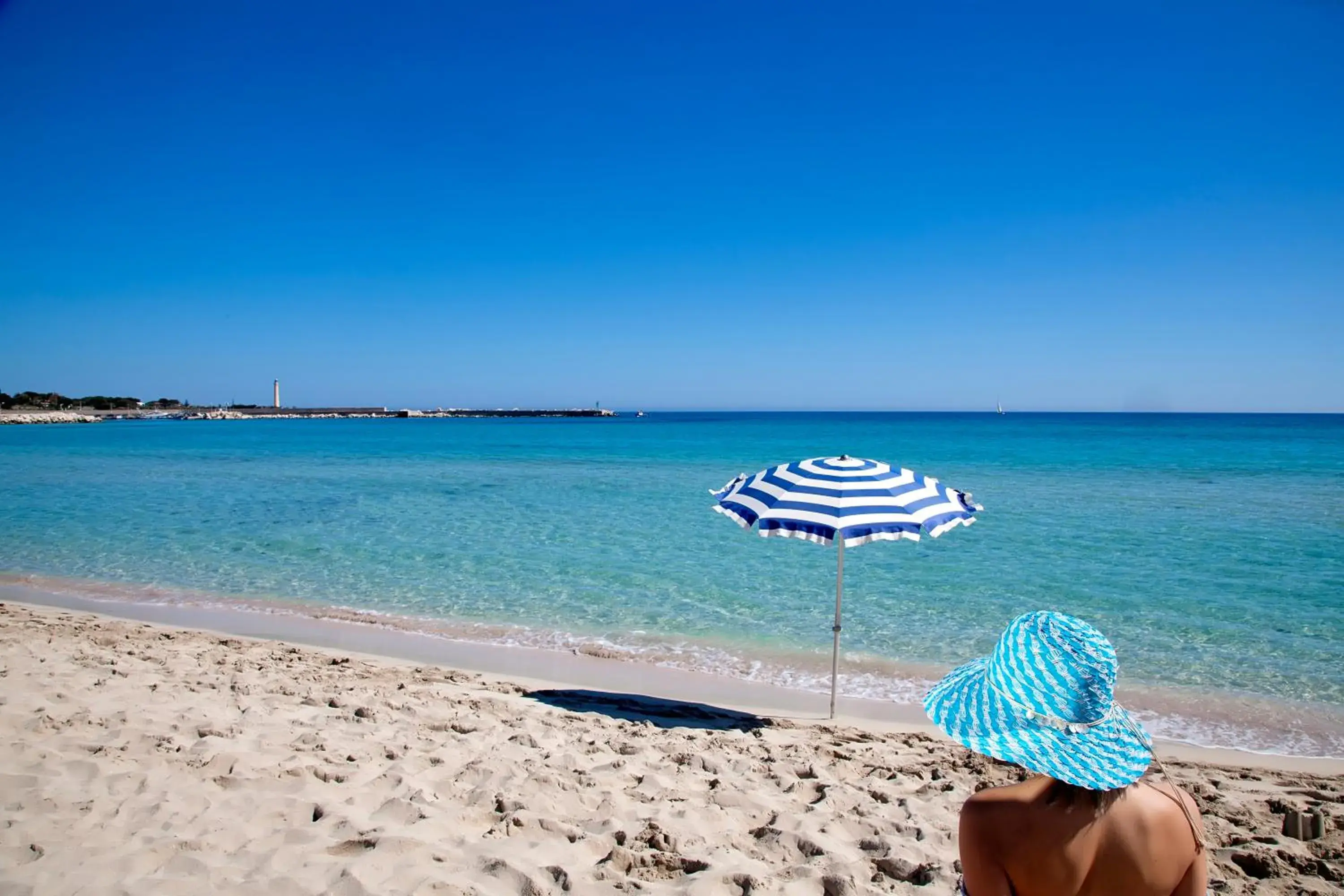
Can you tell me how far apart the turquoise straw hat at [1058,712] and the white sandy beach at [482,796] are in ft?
7.28

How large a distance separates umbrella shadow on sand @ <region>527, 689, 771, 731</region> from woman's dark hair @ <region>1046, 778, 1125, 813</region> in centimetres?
432

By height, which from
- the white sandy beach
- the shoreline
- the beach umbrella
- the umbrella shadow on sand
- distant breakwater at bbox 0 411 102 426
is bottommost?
the shoreline

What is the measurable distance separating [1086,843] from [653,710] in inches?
193

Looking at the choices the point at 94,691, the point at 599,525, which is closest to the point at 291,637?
the point at 94,691

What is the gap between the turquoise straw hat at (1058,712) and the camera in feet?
5.56

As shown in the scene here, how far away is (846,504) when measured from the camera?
5.41 meters

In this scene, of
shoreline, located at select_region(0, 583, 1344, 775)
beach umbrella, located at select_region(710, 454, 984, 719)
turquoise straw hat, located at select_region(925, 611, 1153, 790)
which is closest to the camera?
turquoise straw hat, located at select_region(925, 611, 1153, 790)

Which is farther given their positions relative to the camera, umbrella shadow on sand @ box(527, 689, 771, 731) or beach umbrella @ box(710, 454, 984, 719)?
umbrella shadow on sand @ box(527, 689, 771, 731)

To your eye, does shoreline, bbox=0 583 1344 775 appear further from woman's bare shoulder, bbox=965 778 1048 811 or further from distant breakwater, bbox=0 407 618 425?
distant breakwater, bbox=0 407 618 425

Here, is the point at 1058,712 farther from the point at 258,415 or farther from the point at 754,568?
the point at 258,415

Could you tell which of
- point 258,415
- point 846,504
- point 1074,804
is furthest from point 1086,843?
point 258,415

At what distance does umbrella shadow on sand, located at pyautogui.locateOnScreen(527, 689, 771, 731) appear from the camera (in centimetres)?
600

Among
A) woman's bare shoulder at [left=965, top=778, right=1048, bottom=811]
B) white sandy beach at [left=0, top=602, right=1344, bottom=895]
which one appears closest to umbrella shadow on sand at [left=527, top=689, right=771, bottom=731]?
white sandy beach at [left=0, top=602, right=1344, bottom=895]

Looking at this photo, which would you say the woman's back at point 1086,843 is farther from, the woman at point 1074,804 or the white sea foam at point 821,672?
the white sea foam at point 821,672
